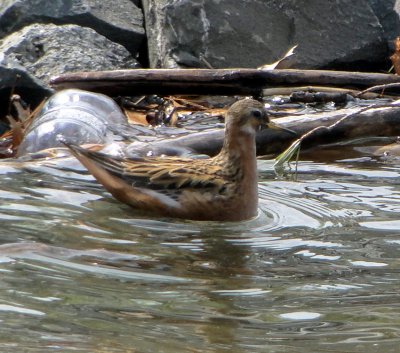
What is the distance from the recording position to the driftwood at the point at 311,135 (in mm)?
7488

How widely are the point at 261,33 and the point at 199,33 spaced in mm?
612

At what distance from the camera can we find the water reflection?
3.78m

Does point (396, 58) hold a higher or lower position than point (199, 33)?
lower

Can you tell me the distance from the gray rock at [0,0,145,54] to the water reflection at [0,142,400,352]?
12.1ft

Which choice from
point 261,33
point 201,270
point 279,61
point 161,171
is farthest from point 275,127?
point 261,33

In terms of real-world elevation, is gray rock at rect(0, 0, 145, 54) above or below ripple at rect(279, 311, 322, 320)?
above

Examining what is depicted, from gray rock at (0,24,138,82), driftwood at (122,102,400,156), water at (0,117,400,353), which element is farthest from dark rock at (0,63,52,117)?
water at (0,117,400,353)

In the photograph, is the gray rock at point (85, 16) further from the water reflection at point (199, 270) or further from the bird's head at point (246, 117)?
the bird's head at point (246, 117)

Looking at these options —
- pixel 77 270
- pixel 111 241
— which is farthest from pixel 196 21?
pixel 77 270

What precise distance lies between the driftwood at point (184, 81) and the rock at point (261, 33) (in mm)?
1377

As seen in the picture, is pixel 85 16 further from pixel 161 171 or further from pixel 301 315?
pixel 301 315

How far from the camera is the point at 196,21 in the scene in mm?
10023

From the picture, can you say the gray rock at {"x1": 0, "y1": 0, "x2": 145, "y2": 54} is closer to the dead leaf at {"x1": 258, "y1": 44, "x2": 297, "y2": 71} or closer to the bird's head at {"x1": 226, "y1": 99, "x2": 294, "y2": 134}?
the dead leaf at {"x1": 258, "y1": 44, "x2": 297, "y2": 71}

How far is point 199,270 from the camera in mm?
4914
